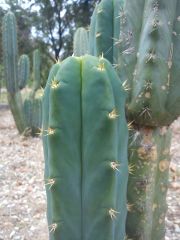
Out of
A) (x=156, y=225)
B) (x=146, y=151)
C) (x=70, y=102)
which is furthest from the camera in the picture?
(x=156, y=225)

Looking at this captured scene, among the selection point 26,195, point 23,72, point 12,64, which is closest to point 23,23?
point 23,72

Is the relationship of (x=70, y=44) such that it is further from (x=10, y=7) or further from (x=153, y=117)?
(x=153, y=117)

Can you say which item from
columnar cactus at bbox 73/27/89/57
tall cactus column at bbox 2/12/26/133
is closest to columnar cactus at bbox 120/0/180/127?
columnar cactus at bbox 73/27/89/57

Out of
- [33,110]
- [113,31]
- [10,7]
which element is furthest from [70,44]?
[113,31]

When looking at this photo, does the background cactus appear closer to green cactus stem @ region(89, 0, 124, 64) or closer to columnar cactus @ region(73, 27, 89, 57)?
green cactus stem @ region(89, 0, 124, 64)

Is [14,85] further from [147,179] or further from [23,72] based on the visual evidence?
[147,179]

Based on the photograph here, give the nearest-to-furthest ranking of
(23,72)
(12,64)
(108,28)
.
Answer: (108,28) < (12,64) < (23,72)
